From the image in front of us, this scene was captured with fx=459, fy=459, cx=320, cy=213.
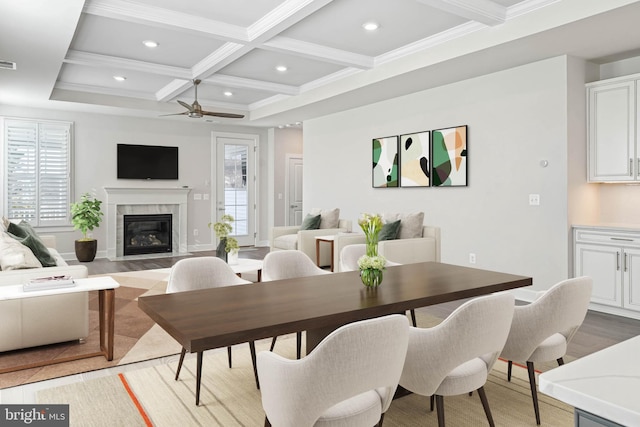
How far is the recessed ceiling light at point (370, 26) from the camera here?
447 centimetres

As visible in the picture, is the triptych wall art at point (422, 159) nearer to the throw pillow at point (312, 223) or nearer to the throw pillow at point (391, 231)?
the throw pillow at point (391, 231)

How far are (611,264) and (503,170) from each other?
4.73ft

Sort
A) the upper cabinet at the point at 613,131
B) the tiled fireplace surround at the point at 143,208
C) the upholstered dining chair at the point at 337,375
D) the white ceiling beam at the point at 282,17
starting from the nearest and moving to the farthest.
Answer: the upholstered dining chair at the point at 337,375
the white ceiling beam at the point at 282,17
the upper cabinet at the point at 613,131
the tiled fireplace surround at the point at 143,208

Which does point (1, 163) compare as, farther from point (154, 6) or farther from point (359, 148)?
point (359, 148)

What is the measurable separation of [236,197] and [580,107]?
6.70 metres

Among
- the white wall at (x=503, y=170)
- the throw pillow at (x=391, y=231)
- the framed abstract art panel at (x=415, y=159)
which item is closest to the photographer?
the white wall at (x=503, y=170)

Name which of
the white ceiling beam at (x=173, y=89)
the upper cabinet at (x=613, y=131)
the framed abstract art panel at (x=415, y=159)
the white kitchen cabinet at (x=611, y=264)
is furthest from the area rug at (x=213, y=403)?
the white ceiling beam at (x=173, y=89)

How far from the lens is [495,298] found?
72.6 inches

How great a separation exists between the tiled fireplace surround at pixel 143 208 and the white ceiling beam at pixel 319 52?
183 inches

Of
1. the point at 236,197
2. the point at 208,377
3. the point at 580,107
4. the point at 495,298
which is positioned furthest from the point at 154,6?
the point at 236,197

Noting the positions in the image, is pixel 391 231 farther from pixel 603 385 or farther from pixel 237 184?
pixel 237 184

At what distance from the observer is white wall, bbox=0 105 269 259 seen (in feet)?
26.1

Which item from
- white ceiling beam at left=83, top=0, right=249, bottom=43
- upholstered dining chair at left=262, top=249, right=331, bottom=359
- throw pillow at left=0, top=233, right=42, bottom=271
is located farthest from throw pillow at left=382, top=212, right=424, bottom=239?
throw pillow at left=0, top=233, right=42, bottom=271

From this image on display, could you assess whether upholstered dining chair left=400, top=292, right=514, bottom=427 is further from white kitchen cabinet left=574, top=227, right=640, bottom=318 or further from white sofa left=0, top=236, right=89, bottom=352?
white kitchen cabinet left=574, top=227, right=640, bottom=318
